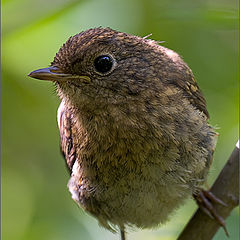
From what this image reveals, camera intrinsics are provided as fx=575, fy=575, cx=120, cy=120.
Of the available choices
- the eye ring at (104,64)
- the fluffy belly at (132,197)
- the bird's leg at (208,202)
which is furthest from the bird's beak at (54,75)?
the bird's leg at (208,202)

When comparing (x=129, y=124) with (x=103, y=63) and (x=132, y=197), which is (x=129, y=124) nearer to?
(x=103, y=63)

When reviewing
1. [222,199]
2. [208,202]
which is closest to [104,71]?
[222,199]

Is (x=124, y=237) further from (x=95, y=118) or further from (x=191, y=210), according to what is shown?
(x=95, y=118)

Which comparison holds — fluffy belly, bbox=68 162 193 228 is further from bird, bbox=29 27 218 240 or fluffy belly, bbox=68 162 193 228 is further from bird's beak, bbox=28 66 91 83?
bird's beak, bbox=28 66 91 83

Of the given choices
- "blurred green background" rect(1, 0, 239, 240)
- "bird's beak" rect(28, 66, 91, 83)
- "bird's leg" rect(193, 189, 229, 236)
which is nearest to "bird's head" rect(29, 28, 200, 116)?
"bird's beak" rect(28, 66, 91, 83)

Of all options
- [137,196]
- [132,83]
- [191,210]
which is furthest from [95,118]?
[191,210]

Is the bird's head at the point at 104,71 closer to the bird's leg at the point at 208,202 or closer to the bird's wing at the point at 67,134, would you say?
the bird's wing at the point at 67,134
